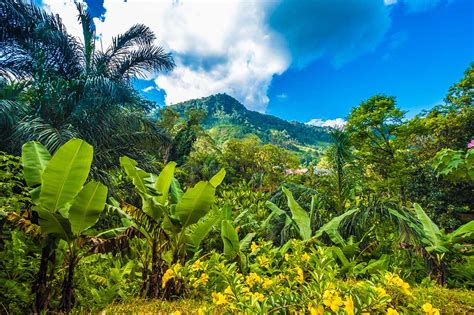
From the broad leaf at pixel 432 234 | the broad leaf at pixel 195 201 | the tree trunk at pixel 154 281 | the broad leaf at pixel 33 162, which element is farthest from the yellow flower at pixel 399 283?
the broad leaf at pixel 33 162

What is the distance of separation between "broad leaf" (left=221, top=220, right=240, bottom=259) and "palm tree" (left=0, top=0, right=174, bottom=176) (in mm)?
3068

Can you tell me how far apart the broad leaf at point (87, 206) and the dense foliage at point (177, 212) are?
1 cm

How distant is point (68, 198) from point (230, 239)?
75.4 inches

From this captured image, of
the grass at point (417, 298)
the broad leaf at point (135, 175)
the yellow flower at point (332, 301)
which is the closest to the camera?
the yellow flower at point (332, 301)

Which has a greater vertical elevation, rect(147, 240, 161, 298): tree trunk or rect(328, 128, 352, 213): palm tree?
rect(328, 128, 352, 213): palm tree

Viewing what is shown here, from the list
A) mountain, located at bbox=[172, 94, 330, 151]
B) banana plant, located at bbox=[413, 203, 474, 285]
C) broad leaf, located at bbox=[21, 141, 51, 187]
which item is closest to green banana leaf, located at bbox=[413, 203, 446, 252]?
banana plant, located at bbox=[413, 203, 474, 285]

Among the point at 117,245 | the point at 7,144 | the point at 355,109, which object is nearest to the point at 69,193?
the point at 117,245

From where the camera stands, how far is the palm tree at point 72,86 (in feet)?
18.7

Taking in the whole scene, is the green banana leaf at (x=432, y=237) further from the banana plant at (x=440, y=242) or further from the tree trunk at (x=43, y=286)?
the tree trunk at (x=43, y=286)

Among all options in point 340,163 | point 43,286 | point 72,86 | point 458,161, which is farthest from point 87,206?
point 72,86

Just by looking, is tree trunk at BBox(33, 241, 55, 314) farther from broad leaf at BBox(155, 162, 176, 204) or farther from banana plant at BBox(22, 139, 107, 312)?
broad leaf at BBox(155, 162, 176, 204)

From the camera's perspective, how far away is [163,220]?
3.28 m

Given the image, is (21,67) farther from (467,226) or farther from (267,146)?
(267,146)

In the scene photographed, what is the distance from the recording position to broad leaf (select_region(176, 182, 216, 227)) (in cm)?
300
